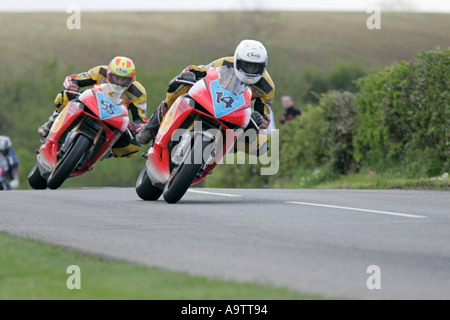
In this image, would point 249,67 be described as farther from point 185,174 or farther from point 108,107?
point 108,107

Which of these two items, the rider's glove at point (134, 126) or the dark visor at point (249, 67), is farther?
the rider's glove at point (134, 126)

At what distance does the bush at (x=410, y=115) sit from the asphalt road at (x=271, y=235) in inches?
133

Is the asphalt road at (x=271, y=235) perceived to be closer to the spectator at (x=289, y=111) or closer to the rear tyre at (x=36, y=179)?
the rear tyre at (x=36, y=179)

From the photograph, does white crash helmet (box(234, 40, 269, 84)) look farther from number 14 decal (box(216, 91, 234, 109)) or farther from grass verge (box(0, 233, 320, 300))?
grass verge (box(0, 233, 320, 300))

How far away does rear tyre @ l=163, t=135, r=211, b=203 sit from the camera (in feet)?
31.1

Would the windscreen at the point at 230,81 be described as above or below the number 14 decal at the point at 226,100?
above

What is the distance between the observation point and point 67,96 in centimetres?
1400

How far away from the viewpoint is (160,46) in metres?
85.1

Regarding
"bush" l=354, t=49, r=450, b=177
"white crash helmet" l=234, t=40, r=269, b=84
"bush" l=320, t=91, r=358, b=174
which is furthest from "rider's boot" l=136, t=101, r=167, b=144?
"bush" l=320, t=91, r=358, b=174

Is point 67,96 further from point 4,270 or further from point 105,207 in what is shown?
point 4,270

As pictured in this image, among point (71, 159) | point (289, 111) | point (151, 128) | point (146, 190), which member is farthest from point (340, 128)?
point (146, 190)

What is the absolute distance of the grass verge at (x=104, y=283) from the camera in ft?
17.8

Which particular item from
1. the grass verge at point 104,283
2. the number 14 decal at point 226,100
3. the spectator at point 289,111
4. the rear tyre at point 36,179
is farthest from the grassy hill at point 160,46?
the grass verge at point 104,283
